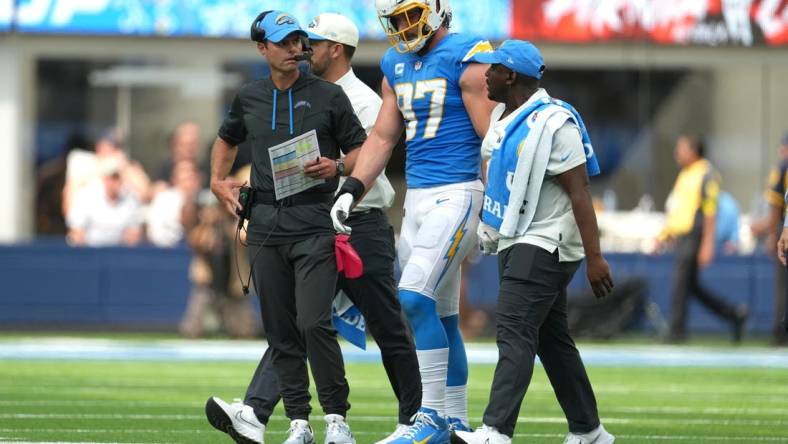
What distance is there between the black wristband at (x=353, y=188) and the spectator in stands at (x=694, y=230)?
11.7 meters

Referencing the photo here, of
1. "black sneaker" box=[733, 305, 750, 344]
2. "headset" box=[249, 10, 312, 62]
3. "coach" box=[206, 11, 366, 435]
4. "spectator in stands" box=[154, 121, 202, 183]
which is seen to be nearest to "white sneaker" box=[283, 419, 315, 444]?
"coach" box=[206, 11, 366, 435]

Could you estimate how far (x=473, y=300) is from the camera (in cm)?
2211

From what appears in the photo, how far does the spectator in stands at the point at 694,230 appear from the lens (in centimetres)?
1972

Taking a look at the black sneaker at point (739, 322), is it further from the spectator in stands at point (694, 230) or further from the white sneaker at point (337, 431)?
the white sneaker at point (337, 431)

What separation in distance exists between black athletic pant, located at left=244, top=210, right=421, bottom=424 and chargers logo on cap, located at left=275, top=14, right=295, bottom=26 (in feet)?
3.94

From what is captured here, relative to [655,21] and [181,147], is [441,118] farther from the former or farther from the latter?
[655,21]

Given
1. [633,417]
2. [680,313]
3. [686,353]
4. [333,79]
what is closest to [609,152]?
[680,313]

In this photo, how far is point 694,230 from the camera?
64.9 ft

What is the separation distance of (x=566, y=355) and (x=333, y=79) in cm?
212

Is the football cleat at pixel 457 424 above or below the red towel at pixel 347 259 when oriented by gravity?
below

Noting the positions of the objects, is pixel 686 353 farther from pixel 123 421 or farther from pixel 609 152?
pixel 123 421

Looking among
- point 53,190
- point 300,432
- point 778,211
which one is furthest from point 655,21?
point 300,432

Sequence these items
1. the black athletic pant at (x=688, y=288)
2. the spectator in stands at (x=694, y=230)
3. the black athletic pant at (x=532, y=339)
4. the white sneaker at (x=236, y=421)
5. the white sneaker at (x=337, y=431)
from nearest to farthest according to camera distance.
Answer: the black athletic pant at (x=532, y=339) → the white sneaker at (x=337, y=431) → the white sneaker at (x=236, y=421) → the spectator in stands at (x=694, y=230) → the black athletic pant at (x=688, y=288)

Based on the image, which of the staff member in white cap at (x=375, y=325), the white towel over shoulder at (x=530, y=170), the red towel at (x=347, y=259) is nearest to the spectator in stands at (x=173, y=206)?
the staff member in white cap at (x=375, y=325)
